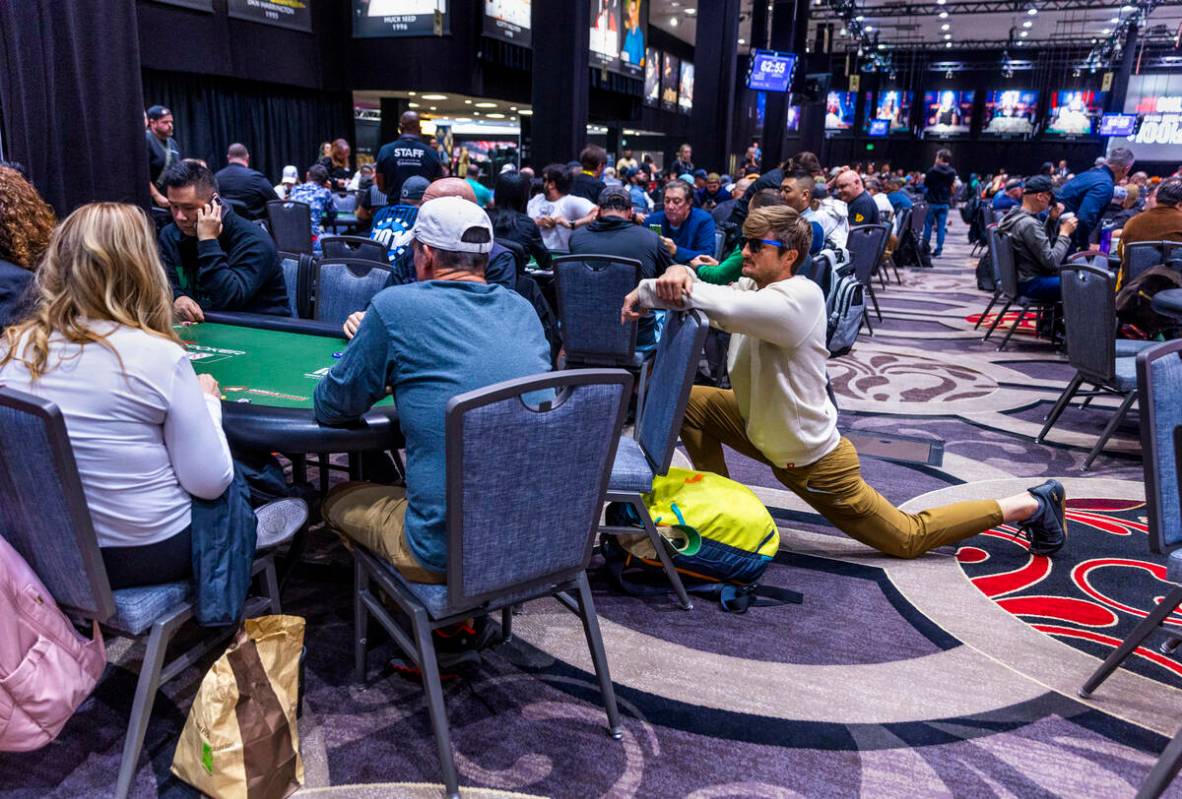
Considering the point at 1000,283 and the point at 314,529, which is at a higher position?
the point at 1000,283

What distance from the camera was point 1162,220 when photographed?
5.80 metres

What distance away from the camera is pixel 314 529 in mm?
3371

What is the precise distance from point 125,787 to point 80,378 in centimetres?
85

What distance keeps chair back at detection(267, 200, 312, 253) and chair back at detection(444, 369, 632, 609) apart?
562 cm

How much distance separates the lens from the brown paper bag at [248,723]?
1.81m

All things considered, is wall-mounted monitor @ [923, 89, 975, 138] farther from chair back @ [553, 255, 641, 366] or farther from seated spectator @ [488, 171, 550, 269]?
chair back @ [553, 255, 641, 366]

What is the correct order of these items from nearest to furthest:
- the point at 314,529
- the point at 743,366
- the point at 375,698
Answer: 1. the point at 375,698
2. the point at 743,366
3. the point at 314,529

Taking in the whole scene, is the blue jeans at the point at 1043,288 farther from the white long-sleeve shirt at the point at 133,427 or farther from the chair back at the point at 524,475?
the white long-sleeve shirt at the point at 133,427

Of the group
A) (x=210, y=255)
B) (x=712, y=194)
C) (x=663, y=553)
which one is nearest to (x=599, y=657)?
(x=663, y=553)

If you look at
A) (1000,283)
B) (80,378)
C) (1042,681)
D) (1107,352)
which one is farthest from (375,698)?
(1000,283)

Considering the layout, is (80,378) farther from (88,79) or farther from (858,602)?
(88,79)

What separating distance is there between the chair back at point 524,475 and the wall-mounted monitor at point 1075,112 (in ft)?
104

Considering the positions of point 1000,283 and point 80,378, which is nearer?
point 80,378

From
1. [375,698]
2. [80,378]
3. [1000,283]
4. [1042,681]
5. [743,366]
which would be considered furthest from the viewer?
[1000,283]
